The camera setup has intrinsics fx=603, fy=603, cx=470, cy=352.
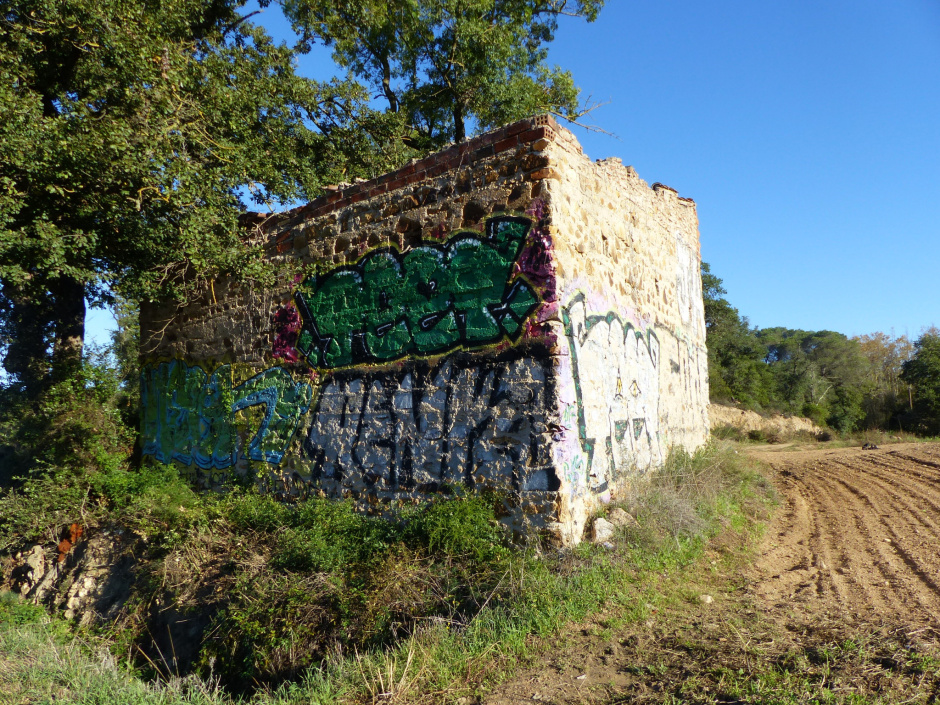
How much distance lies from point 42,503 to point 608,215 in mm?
7585

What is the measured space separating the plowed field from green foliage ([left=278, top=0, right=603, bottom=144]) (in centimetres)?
960

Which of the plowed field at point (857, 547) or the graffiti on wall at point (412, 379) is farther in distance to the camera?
the graffiti on wall at point (412, 379)

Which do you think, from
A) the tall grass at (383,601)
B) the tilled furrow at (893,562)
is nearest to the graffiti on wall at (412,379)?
the tall grass at (383,601)

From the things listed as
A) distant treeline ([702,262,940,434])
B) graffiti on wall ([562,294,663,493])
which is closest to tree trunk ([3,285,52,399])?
graffiti on wall ([562,294,663,493])

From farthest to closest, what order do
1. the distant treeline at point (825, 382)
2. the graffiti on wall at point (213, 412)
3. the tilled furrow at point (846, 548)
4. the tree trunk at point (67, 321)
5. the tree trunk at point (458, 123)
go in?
the distant treeline at point (825, 382) < the tree trunk at point (458, 123) < the tree trunk at point (67, 321) < the graffiti on wall at point (213, 412) < the tilled furrow at point (846, 548)

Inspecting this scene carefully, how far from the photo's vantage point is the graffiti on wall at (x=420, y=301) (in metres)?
5.32

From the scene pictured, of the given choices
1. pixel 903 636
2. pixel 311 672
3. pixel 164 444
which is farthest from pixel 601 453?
pixel 164 444

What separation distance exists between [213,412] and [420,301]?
148 inches

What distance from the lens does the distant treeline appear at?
76.3ft

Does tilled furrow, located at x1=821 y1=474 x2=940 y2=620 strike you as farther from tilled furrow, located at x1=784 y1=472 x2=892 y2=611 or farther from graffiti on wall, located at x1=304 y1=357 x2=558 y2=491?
graffiti on wall, located at x1=304 y1=357 x2=558 y2=491

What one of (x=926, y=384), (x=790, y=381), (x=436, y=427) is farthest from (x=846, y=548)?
(x=790, y=381)

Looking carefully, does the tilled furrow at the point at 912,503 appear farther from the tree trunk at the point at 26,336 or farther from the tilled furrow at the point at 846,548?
the tree trunk at the point at 26,336

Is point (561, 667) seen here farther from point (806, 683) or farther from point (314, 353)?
point (314, 353)

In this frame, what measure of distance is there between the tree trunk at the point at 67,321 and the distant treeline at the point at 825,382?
893 inches
